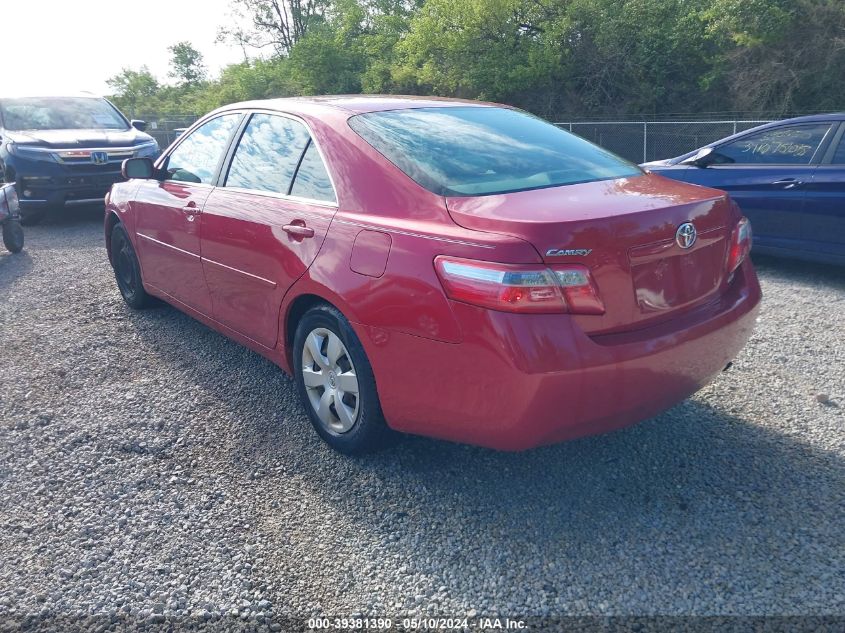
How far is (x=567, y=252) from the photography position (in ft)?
8.71

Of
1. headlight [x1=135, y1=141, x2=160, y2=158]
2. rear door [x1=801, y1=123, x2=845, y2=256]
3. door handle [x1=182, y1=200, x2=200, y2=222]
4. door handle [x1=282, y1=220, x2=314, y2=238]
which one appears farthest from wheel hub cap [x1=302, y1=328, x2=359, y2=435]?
headlight [x1=135, y1=141, x2=160, y2=158]

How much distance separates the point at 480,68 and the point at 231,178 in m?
21.0

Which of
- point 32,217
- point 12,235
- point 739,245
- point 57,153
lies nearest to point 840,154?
point 739,245

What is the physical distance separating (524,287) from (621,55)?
21486mm

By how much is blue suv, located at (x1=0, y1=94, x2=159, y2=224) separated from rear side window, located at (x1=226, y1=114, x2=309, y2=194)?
6963 millimetres

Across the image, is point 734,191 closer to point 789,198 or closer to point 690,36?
point 789,198

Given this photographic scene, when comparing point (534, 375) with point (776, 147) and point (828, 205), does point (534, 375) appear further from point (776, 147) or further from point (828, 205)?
point (776, 147)

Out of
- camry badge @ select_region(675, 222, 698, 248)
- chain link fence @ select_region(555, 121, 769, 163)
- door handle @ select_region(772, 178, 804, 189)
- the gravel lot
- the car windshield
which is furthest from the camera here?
chain link fence @ select_region(555, 121, 769, 163)

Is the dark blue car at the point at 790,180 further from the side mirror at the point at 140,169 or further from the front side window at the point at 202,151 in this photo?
the side mirror at the point at 140,169

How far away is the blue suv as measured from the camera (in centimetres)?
1012

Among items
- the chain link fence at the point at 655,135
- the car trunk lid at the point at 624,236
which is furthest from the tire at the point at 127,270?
the chain link fence at the point at 655,135

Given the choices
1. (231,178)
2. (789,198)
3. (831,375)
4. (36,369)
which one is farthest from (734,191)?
(36,369)

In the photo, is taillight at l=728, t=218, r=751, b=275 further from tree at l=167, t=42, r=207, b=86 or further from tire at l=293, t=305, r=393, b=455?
tree at l=167, t=42, r=207, b=86

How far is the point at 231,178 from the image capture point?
4.24 metres
